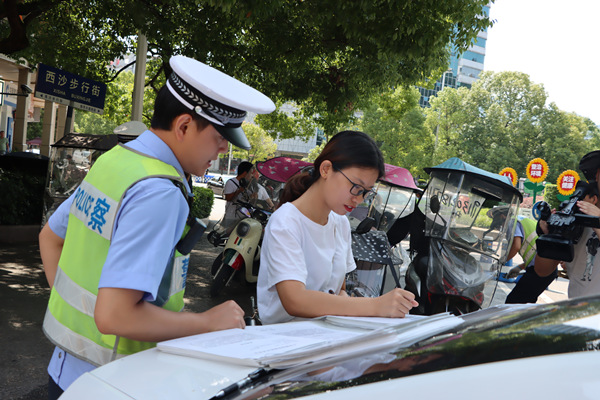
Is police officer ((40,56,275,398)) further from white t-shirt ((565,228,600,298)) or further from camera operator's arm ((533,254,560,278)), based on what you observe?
camera operator's arm ((533,254,560,278))

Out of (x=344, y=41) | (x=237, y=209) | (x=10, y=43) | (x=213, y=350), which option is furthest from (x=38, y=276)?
(x=213, y=350)

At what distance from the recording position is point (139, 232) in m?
1.24

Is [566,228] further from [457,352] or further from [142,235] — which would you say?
[142,235]

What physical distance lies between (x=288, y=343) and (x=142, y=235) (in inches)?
18.4

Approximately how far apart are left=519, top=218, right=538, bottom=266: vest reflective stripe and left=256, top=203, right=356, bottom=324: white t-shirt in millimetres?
4810

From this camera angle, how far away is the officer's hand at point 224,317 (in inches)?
55.7

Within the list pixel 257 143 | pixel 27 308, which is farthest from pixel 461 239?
pixel 257 143

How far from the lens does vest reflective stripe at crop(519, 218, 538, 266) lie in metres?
6.41

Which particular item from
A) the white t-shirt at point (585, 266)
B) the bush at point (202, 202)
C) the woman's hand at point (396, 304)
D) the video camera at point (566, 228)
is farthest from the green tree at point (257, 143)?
the woman's hand at point (396, 304)

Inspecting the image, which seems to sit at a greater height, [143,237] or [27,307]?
[143,237]

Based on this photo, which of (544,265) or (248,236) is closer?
(544,265)

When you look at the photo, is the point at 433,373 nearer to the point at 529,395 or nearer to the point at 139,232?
the point at 529,395

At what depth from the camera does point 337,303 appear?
190cm

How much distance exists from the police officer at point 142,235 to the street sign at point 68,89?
7.76 m
